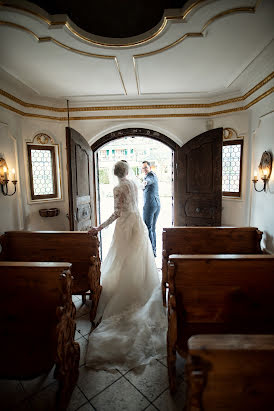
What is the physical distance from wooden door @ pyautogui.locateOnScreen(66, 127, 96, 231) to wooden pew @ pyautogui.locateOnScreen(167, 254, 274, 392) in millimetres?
2463

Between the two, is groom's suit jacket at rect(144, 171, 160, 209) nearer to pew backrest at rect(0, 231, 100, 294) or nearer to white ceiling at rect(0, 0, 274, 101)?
white ceiling at rect(0, 0, 274, 101)

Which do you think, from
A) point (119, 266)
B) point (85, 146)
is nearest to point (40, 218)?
point (85, 146)

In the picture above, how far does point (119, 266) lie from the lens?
2.99 meters

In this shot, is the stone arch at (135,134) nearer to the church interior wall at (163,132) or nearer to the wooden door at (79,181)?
the church interior wall at (163,132)

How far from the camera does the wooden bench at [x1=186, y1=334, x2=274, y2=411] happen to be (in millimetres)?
815

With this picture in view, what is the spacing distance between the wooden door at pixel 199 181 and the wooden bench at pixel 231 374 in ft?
12.0

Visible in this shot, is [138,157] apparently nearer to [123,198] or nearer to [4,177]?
[4,177]

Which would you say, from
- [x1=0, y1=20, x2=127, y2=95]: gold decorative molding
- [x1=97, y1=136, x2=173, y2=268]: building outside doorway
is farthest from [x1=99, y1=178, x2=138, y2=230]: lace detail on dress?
[x1=97, y1=136, x2=173, y2=268]: building outside doorway

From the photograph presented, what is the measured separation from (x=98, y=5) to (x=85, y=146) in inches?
96.0

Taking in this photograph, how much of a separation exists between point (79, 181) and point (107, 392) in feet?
10.4

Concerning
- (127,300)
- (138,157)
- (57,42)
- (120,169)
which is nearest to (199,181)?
(120,169)

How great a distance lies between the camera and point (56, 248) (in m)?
2.76

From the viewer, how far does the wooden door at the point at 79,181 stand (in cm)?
366

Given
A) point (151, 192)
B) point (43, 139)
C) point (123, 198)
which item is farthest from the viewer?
point (151, 192)
